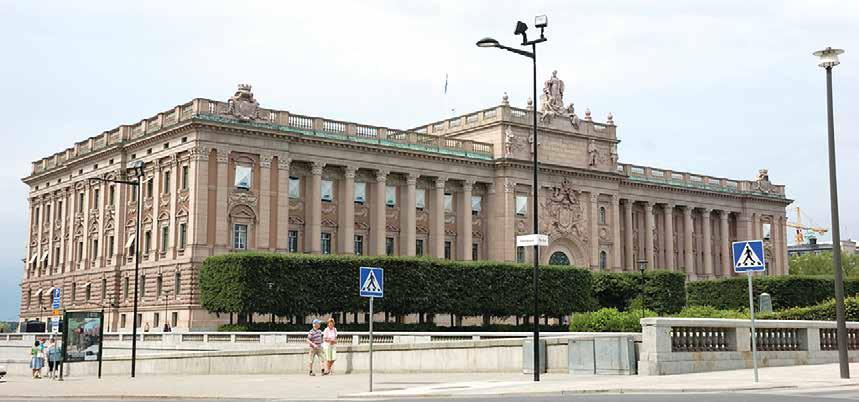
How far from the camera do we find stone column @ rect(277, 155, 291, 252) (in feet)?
266

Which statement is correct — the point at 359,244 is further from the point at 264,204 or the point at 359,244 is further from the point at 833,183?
the point at 833,183

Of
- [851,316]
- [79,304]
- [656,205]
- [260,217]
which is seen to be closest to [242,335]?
[260,217]

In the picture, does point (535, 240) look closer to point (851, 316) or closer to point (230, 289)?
point (851, 316)

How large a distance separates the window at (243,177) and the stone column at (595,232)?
121ft

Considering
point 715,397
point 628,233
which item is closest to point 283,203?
point 628,233

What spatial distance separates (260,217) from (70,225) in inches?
1000

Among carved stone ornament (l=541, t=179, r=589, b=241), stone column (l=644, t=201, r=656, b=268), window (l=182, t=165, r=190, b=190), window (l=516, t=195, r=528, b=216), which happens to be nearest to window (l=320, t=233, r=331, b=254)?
window (l=182, t=165, r=190, b=190)

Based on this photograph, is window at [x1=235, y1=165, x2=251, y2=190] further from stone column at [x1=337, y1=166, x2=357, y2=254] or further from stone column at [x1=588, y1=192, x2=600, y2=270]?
stone column at [x1=588, y1=192, x2=600, y2=270]

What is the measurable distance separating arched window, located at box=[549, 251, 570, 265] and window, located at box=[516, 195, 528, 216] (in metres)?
5.28

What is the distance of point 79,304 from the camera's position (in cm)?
9081

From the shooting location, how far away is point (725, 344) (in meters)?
30.9

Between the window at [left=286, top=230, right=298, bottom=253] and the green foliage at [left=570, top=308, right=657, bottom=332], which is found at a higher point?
→ the window at [left=286, top=230, right=298, bottom=253]

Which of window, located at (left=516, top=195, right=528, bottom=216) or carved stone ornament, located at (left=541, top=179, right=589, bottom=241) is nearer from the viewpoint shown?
window, located at (left=516, top=195, right=528, bottom=216)

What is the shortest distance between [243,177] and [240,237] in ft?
15.3
